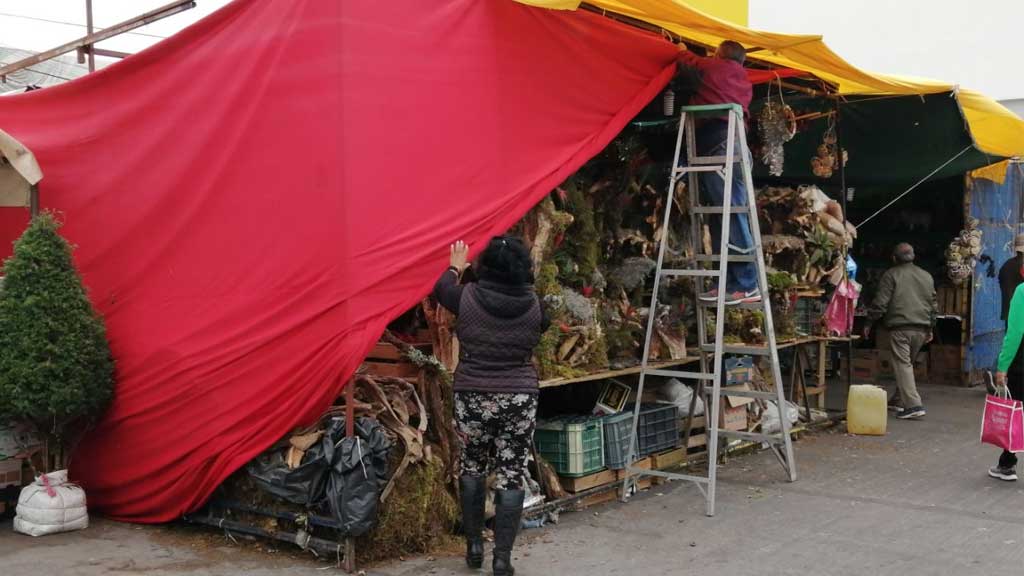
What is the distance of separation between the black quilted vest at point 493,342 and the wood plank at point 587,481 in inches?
67.0

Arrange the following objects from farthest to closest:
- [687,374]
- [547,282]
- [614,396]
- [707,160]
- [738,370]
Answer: [738,370], [614,396], [707,160], [687,374], [547,282]

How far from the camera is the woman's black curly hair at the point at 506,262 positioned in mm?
5758

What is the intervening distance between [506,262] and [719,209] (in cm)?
259

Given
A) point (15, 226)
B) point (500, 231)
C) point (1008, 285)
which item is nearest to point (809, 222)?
point (1008, 285)

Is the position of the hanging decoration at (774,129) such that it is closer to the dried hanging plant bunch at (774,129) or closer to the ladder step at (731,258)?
the dried hanging plant bunch at (774,129)

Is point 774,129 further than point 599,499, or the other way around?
point 774,129

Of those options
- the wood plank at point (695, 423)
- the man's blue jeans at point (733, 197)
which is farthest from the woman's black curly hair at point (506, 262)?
the wood plank at point (695, 423)

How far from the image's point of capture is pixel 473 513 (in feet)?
19.2

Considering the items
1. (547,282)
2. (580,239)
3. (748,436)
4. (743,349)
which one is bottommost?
(748,436)

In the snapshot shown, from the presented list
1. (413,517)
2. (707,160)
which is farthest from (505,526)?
(707,160)

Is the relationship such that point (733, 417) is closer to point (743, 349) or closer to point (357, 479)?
point (743, 349)

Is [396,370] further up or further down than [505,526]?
further up

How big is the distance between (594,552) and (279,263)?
2.70 meters

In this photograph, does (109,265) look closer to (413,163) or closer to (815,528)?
(413,163)
